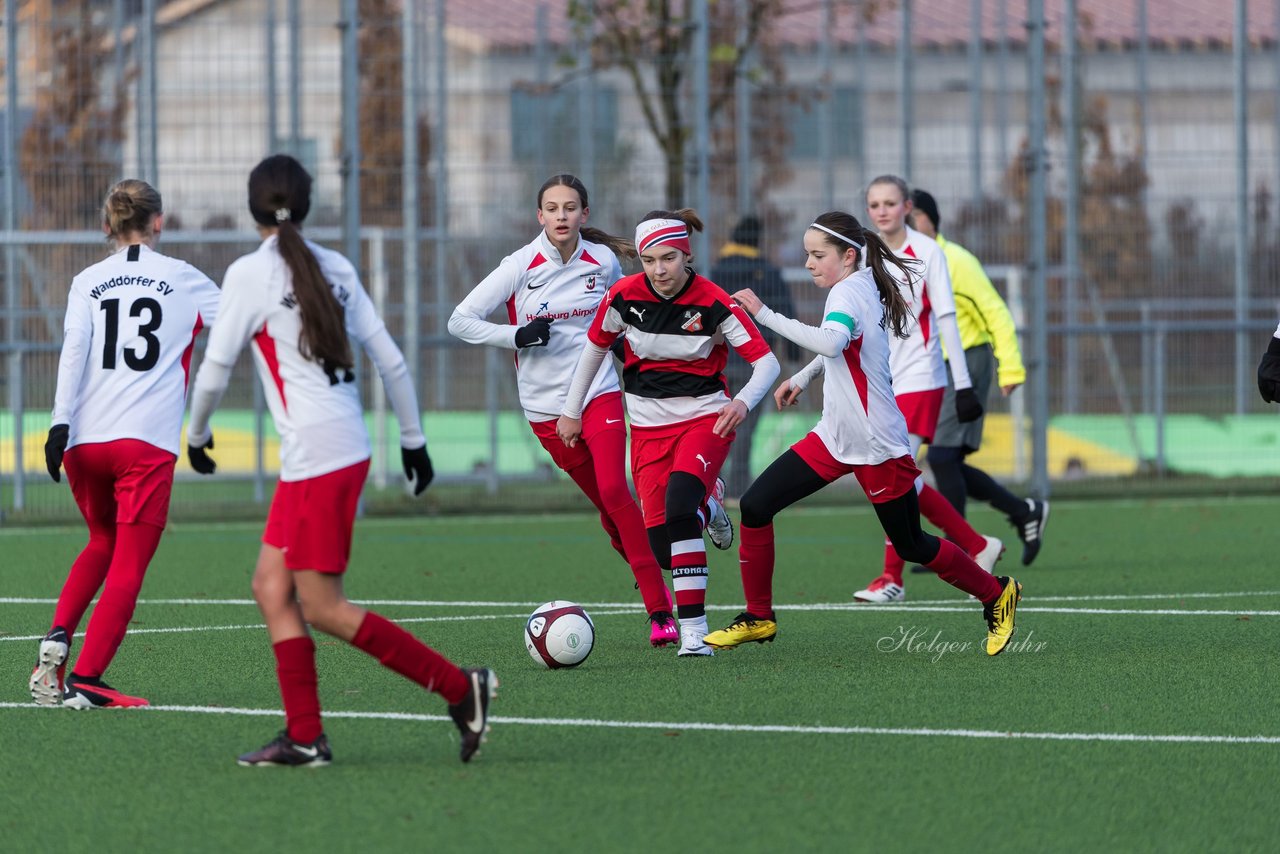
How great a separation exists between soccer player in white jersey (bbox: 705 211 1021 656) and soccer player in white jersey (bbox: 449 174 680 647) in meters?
0.51

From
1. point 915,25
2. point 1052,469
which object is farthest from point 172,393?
point 915,25

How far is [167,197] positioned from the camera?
47.5 ft

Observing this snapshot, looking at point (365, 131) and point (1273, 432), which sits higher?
point (365, 131)

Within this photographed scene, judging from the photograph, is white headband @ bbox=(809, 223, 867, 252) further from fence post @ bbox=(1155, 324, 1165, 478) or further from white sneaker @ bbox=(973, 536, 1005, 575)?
Answer: fence post @ bbox=(1155, 324, 1165, 478)

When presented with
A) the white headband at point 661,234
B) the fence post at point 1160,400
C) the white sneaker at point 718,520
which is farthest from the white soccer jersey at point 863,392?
the fence post at point 1160,400

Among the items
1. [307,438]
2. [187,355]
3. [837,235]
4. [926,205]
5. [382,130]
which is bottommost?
[307,438]

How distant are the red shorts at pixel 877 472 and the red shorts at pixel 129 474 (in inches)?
96.9

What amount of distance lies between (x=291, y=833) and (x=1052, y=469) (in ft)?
39.7

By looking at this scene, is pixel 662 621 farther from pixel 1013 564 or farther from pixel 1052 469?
pixel 1052 469

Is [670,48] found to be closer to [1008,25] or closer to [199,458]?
[1008,25]

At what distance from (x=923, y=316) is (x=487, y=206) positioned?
6145mm

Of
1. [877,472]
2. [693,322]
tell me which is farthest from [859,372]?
[693,322]

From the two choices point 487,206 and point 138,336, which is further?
point 487,206

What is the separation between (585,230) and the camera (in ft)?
26.7
